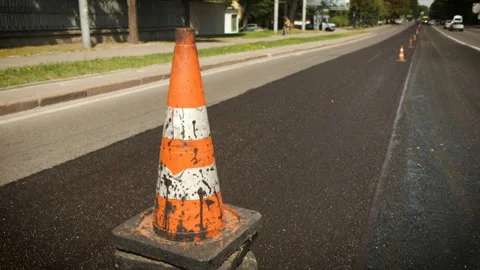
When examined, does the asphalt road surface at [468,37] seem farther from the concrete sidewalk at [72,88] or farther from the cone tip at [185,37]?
the cone tip at [185,37]

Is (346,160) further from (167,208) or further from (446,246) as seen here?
(167,208)

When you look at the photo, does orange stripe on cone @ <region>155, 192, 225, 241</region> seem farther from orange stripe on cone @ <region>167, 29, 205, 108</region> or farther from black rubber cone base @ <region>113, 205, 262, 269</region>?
orange stripe on cone @ <region>167, 29, 205, 108</region>

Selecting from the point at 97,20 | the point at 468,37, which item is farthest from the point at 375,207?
the point at 468,37

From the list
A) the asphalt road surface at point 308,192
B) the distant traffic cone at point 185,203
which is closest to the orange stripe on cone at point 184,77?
the distant traffic cone at point 185,203

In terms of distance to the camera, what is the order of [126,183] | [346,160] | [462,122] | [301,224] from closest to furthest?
[301,224]
[126,183]
[346,160]
[462,122]

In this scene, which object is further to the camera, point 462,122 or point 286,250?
point 462,122

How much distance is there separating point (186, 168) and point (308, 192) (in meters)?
1.80

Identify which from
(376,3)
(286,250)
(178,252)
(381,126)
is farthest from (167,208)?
(376,3)

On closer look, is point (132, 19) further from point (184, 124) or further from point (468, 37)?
point (468, 37)

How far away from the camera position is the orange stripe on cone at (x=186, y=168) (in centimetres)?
211

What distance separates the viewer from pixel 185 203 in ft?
6.95

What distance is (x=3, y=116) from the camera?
6617 millimetres

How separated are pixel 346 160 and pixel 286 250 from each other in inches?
83.3

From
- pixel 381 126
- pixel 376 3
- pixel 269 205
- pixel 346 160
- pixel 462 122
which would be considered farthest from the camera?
pixel 376 3
